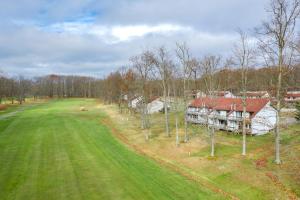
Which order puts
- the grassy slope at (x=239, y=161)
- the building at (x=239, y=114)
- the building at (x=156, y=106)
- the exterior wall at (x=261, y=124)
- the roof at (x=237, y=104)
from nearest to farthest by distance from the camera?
the grassy slope at (x=239, y=161), the exterior wall at (x=261, y=124), the building at (x=239, y=114), the roof at (x=237, y=104), the building at (x=156, y=106)

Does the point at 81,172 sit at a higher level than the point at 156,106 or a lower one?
lower

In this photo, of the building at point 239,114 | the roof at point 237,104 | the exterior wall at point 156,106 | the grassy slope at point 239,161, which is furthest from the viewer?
the exterior wall at point 156,106

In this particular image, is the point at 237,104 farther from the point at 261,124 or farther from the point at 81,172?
the point at 81,172

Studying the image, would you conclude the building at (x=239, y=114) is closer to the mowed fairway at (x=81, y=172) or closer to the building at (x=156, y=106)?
the mowed fairway at (x=81, y=172)

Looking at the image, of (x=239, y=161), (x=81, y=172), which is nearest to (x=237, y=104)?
(x=239, y=161)

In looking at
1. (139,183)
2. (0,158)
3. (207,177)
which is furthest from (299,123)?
(0,158)

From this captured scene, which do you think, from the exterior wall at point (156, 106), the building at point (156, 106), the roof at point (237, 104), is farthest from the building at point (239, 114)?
the exterior wall at point (156, 106)

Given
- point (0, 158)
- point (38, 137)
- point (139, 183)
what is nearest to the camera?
point (139, 183)

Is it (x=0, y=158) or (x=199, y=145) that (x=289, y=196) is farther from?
(x=0, y=158)
